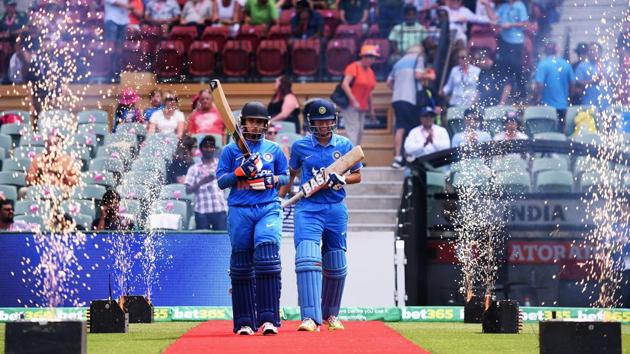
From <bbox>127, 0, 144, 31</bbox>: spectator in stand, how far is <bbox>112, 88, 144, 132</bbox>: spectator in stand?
71.8 inches

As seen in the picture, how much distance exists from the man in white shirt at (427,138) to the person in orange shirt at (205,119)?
123 inches

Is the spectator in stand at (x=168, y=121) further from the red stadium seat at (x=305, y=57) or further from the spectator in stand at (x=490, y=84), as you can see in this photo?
the spectator in stand at (x=490, y=84)

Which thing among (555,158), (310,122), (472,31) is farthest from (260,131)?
(472,31)

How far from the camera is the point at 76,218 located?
21.3 meters

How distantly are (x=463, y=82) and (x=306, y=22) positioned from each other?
4228 mm

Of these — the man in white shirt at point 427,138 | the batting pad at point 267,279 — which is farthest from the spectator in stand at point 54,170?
the batting pad at point 267,279

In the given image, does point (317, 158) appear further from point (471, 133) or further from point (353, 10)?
point (353, 10)

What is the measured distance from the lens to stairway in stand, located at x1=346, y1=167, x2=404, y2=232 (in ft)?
79.4

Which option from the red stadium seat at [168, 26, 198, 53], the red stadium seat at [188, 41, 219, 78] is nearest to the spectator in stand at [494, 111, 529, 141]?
the red stadium seat at [188, 41, 219, 78]

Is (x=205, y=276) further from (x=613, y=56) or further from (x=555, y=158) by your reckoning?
(x=613, y=56)

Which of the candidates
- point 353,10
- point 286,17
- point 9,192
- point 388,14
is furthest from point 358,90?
Result: point 9,192

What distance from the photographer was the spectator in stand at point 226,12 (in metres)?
28.6

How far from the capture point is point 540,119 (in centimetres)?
2419

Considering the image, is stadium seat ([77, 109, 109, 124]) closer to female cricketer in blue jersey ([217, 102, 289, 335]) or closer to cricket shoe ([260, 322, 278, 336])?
female cricketer in blue jersey ([217, 102, 289, 335])
